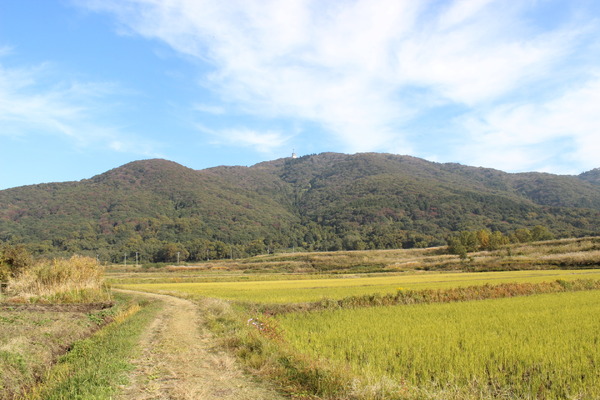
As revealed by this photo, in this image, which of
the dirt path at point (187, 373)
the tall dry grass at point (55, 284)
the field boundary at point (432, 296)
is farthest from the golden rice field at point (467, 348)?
the tall dry grass at point (55, 284)

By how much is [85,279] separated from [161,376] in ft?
71.4

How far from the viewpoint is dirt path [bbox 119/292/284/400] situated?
6.12m

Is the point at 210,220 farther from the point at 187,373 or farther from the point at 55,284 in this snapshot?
the point at 187,373

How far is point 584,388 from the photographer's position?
589cm

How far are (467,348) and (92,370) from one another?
784 centimetres

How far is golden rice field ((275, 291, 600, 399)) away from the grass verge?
3840mm

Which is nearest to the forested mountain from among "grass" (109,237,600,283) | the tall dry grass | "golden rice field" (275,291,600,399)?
"grass" (109,237,600,283)

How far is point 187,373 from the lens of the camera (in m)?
7.41

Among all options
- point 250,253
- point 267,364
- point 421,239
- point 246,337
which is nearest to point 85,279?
point 246,337

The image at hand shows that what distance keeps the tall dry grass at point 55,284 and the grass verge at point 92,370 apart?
583 inches

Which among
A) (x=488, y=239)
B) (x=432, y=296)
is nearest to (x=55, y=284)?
(x=432, y=296)

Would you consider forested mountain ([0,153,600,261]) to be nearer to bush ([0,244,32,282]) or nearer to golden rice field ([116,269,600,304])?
bush ([0,244,32,282])

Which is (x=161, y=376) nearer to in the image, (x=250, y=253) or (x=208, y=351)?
(x=208, y=351)

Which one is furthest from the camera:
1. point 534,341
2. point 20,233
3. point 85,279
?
point 20,233
